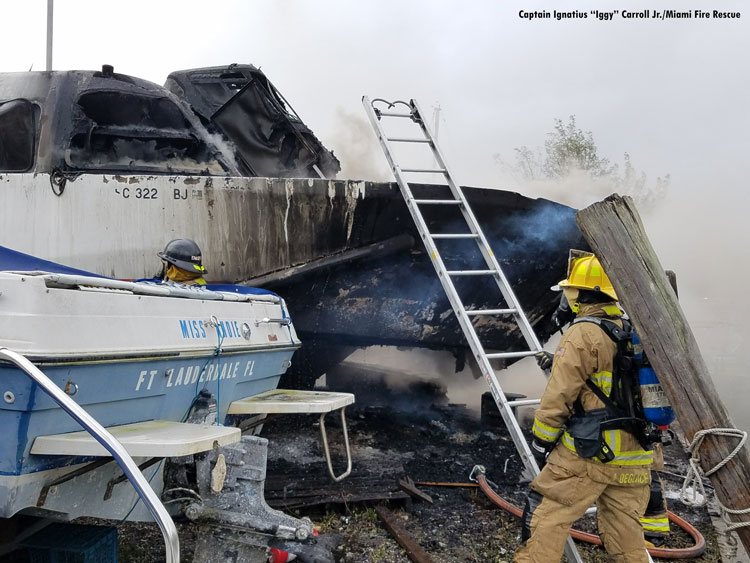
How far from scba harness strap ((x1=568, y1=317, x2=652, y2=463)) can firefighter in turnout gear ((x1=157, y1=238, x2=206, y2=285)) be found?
2246mm

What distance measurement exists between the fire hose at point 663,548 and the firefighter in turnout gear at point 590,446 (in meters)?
0.79

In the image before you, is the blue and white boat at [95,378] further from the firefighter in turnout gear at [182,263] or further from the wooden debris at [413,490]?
the wooden debris at [413,490]

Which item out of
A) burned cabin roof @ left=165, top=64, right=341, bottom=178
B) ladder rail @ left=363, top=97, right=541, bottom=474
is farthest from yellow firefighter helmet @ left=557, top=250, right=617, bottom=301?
burned cabin roof @ left=165, top=64, right=341, bottom=178

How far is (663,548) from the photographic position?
11.7ft

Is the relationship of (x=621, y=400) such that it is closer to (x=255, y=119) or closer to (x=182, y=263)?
(x=182, y=263)

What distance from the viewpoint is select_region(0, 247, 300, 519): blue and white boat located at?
200cm

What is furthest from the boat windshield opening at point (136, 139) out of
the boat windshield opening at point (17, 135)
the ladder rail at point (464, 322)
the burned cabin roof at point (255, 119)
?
the ladder rail at point (464, 322)

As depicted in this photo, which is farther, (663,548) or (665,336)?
(663,548)

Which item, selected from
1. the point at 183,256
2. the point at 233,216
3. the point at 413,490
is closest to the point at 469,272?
the point at 413,490

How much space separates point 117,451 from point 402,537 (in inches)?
86.0

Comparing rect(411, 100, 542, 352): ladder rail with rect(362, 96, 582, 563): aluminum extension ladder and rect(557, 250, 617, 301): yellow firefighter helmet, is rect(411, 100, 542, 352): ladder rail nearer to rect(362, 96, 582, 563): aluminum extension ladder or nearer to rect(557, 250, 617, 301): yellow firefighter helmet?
rect(362, 96, 582, 563): aluminum extension ladder

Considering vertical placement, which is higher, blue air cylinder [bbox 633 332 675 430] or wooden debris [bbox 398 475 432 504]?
blue air cylinder [bbox 633 332 675 430]

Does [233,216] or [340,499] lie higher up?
[233,216]

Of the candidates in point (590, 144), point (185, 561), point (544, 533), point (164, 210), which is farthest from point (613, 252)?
point (590, 144)
